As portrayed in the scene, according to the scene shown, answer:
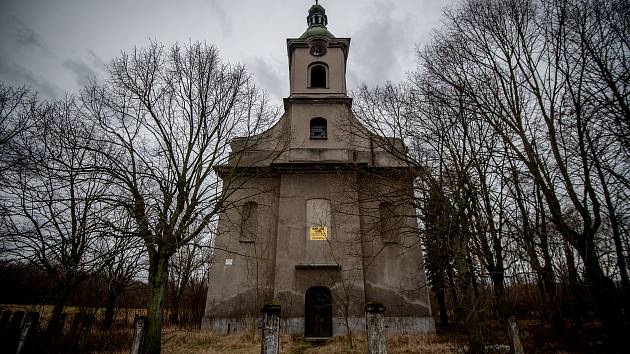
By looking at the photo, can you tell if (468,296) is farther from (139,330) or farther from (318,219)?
(318,219)

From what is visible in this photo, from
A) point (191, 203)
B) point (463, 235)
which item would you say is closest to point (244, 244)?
point (191, 203)

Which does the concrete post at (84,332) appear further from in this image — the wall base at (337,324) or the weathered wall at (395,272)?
the weathered wall at (395,272)

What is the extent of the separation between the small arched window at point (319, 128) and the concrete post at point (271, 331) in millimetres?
11348

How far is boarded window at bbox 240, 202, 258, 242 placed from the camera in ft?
46.5

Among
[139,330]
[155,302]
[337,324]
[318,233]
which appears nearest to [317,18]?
[318,233]

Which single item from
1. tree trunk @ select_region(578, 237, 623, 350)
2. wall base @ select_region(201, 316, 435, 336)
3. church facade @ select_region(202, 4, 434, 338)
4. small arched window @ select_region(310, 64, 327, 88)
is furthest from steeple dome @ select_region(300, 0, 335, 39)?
tree trunk @ select_region(578, 237, 623, 350)

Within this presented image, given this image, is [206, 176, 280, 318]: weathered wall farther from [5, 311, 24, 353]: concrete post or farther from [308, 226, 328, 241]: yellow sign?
[5, 311, 24, 353]: concrete post

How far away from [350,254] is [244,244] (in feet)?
14.2

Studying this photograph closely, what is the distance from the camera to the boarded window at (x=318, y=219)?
13.8 m

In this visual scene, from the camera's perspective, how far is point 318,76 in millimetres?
18328

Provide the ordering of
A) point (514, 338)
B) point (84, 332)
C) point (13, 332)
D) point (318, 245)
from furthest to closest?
point (318, 245), point (84, 332), point (13, 332), point (514, 338)

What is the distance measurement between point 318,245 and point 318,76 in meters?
9.42

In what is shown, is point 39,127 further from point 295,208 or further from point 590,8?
point 590,8

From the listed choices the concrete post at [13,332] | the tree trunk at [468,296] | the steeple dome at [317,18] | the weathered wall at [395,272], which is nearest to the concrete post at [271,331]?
the tree trunk at [468,296]
